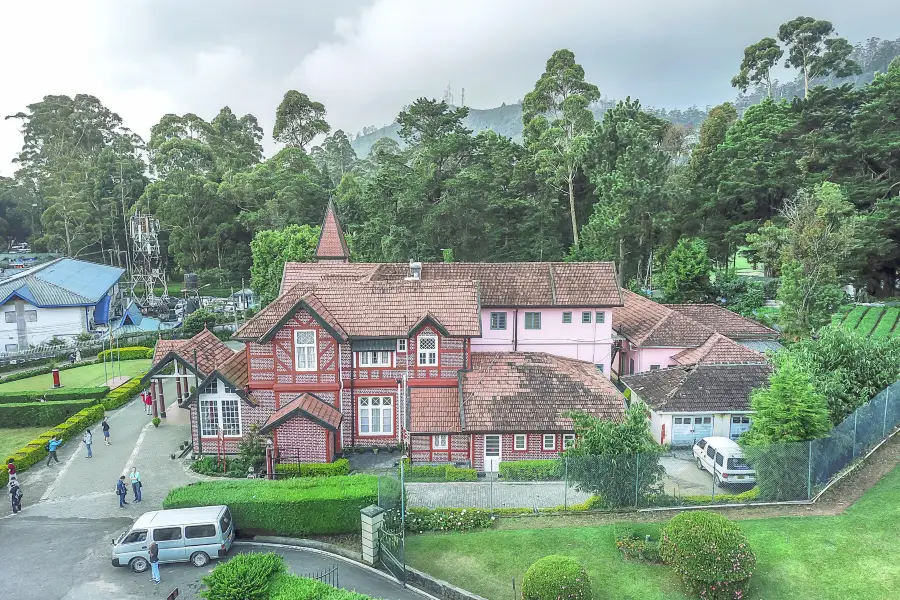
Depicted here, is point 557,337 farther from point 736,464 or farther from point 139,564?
point 139,564

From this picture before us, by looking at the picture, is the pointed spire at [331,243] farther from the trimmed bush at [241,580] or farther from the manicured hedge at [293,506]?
the trimmed bush at [241,580]

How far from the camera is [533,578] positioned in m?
15.3

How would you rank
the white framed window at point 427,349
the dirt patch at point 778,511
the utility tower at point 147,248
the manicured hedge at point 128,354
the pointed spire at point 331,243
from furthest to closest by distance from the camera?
the utility tower at point 147,248 < the manicured hedge at point 128,354 < the pointed spire at point 331,243 < the white framed window at point 427,349 < the dirt patch at point 778,511

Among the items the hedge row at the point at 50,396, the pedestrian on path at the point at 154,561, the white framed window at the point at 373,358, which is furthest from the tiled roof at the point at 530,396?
the hedge row at the point at 50,396

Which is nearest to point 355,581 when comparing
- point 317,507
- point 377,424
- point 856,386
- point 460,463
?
point 317,507

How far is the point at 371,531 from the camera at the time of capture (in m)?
19.0

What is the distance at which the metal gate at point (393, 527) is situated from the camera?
1809 cm

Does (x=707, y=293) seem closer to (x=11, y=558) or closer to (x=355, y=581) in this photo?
(x=355, y=581)

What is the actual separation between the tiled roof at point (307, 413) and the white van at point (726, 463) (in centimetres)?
1541

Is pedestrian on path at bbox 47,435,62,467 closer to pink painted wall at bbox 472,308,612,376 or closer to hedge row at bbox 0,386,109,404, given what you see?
hedge row at bbox 0,386,109,404

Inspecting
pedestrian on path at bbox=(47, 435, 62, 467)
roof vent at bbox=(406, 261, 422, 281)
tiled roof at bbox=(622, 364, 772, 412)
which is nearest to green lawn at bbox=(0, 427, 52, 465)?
pedestrian on path at bbox=(47, 435, 62, 467)

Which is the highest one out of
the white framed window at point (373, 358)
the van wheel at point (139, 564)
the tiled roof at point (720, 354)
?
the white framed window at point (373, 358)

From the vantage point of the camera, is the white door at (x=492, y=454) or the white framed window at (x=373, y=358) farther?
the white framed window at (x=373, y=358)

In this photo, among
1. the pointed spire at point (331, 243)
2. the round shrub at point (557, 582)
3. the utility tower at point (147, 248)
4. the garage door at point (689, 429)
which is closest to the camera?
the round shrub at point (557, 582)
